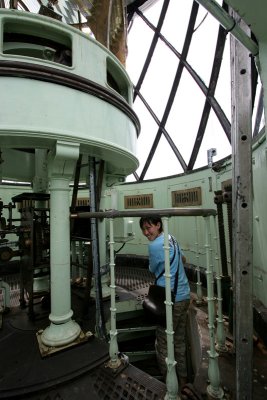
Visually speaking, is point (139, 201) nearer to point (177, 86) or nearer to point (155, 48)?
point (177, 86)

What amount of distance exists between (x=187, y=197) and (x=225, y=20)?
370 centimetres

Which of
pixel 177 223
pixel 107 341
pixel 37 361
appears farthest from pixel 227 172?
pixel 37 361

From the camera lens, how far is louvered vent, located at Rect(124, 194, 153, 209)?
5.32 m

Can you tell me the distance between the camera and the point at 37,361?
1.72 meters

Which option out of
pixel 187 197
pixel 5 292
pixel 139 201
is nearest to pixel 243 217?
pixel 5 292

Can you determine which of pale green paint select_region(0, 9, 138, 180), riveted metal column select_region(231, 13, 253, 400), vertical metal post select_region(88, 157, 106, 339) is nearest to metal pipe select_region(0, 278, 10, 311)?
vertical metal post select_region(88, 157, 106, 339)

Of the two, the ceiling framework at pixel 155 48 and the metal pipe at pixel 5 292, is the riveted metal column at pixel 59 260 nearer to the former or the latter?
the metal pipe at pixel 5 292

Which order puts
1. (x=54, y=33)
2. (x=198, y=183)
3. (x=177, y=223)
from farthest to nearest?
(x=177, y=223) < (x=198, y=183) < (x=54, y=33)

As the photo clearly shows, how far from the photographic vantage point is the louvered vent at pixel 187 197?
4125 mm

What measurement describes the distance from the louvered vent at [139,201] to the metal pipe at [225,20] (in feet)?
14.4

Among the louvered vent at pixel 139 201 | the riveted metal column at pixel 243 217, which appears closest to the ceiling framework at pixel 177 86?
the louvered vent at pixel 139 201

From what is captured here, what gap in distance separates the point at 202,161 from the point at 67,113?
12.4 feet

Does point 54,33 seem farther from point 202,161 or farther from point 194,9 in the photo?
point 194,9

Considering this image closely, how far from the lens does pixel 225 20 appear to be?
845 mm
